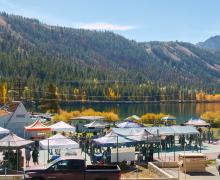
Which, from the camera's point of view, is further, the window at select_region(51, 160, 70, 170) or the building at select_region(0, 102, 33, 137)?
the building at select_region(0, 102, 33, 137)

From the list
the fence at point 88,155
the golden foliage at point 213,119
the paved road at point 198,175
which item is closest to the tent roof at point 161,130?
the fence at point 88,155

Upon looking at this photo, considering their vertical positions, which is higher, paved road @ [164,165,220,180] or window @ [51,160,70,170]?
window @ [51,160,70,170]

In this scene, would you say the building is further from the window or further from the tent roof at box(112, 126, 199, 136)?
the window

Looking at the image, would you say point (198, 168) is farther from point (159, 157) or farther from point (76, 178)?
point (76, 178)

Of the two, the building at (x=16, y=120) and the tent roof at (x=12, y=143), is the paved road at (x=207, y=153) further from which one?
the building at (x=16, y=120)

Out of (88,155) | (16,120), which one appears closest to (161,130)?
(88,155)

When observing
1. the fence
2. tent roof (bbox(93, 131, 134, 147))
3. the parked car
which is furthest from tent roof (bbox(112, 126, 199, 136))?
the parked car

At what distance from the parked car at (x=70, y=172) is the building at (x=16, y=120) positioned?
28.1m

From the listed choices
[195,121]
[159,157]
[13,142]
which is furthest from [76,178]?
[195,121]

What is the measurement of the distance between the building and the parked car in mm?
28111

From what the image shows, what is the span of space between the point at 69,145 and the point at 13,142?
4012 mm

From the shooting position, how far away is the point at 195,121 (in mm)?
52594

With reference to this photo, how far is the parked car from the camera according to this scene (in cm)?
2034

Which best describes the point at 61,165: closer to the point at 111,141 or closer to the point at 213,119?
the point at 111,141
